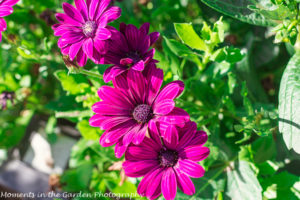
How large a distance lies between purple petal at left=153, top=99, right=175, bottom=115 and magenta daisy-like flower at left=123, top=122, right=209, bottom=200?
36 mm

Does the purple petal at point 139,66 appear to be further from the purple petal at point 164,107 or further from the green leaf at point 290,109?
the green leaf at point 290,109

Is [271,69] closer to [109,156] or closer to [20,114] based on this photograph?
[109,156]

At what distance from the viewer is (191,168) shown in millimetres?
704

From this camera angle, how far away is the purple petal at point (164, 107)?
0.67 metres

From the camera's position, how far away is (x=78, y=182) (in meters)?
1.30

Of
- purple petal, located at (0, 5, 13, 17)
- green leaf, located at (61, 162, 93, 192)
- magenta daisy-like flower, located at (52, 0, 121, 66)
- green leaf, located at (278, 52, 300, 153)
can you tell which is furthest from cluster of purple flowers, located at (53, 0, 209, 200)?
green leaf, located at (61, 162, 93, 192)

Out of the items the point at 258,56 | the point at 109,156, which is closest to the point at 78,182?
the point at 109,156

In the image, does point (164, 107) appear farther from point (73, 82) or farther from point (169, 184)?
point (73, 82)

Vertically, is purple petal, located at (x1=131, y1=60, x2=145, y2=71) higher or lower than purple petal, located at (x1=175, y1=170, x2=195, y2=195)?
higher

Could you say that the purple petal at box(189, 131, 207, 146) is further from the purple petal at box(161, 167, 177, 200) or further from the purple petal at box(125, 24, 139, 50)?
the purple petal at box(125, 24, 139, 50)

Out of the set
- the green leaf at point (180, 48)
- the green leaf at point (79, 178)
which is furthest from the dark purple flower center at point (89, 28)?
the green leaf at point (79, 178)

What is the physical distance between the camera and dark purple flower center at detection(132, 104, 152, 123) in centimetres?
75

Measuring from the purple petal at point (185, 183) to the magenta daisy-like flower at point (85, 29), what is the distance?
0.34m

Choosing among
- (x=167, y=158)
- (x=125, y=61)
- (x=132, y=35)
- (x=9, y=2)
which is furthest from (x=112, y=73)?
(x=9, y=2)
